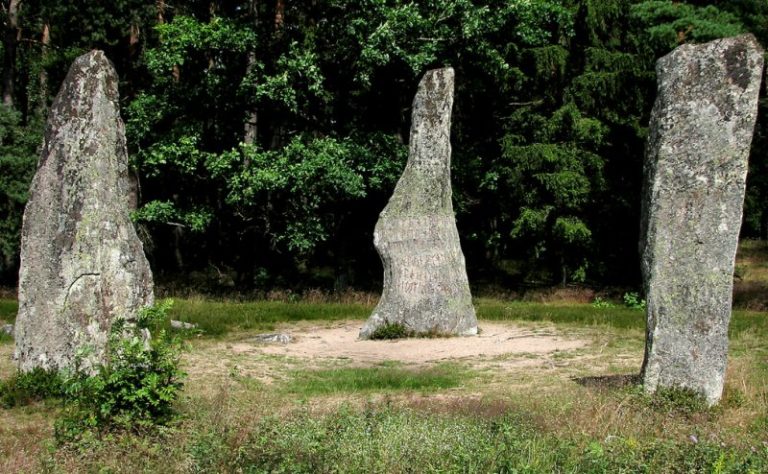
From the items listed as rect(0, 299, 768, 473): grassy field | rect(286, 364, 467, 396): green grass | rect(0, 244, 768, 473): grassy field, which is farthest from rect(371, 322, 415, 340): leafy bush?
rect(286, 364, 467, 396): green grass

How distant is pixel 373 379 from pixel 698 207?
491 cm

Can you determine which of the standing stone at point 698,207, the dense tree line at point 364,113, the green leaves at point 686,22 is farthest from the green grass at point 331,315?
the green leaves at point 686,22

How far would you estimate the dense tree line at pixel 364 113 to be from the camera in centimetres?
2280

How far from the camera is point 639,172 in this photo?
94.4 feet

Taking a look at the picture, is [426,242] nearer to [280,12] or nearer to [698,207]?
[698,207]

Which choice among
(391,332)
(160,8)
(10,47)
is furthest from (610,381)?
(10,47)

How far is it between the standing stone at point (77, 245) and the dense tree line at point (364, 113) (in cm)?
1138

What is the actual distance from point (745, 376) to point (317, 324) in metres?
9.94

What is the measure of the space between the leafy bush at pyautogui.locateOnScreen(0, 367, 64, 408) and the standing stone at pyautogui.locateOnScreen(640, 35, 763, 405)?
6.75 metres

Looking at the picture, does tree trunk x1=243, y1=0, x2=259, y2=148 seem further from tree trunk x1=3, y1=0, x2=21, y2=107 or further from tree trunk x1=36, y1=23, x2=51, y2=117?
→ tree trunk x1=36, y1=23, x2=51, y2=117

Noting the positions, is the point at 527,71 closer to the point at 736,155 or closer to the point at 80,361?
the point at 736,155

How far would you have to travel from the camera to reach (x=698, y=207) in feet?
30.1

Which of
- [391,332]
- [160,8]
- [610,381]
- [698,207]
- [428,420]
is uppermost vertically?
[160,8]

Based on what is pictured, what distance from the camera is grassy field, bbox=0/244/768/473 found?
6.55 meters
